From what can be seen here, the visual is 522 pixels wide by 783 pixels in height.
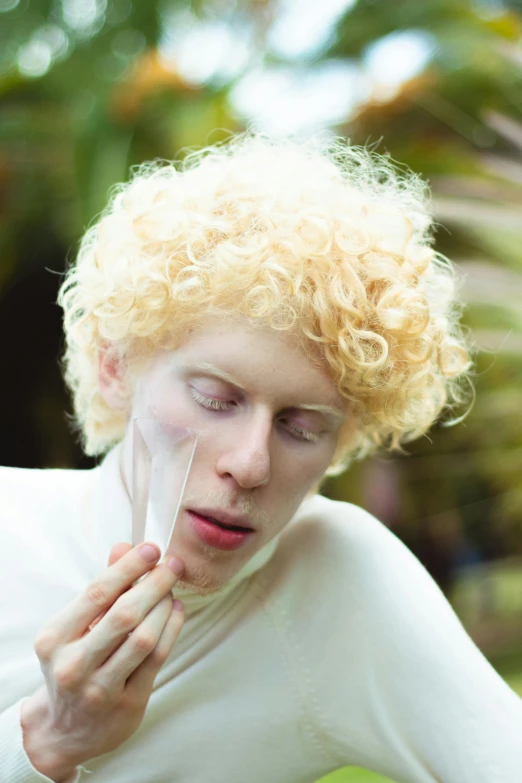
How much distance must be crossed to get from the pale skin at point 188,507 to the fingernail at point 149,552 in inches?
0.4

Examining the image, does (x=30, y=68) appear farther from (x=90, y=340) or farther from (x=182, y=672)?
(x=182, y=672)

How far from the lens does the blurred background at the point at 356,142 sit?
3.55 metres

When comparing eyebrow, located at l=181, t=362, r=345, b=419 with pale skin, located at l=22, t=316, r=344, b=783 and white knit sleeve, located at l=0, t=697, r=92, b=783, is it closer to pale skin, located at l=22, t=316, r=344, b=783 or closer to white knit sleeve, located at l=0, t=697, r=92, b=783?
pale skin, located at l=22, t=316, r=344, b=783

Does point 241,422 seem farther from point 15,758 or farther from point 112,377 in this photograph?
point 15,758

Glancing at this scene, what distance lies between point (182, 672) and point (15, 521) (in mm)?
469

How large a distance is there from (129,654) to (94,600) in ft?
0.33

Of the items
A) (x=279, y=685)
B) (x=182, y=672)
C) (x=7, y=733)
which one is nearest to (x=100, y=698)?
(x=7, y=733)

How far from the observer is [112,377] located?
1694 mm

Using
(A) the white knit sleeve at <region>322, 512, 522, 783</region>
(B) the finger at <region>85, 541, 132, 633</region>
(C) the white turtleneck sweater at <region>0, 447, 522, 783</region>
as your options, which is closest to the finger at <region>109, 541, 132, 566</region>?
(B) the finger at <region>85, 541, 132, 633</region>

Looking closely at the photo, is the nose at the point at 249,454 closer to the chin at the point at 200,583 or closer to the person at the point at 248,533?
the person at the point at 248,533

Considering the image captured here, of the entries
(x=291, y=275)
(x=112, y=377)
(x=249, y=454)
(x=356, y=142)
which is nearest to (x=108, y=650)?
(x=249, y=454)

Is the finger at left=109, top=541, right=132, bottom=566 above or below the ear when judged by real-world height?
below

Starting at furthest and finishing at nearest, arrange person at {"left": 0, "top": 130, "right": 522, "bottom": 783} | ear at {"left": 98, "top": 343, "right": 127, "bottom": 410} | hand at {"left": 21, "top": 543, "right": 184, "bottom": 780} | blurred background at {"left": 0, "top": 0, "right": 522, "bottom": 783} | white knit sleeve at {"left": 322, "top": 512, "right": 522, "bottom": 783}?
blurred background at {"left": 0, "top": 0, "right": 522, "bottom": 783}
ear at {"left": 98, "top": 343, "right": 127, "bottom": 410}
white knit sleeve at {"left": 322, "top": 512, "right": 522, "bottom": 783}
person at {"left": 0, "top": 130, "right": 522, "bottom": 783}
hand at {"left": 21, "top": 543, "right": 184, "bottom": 780}

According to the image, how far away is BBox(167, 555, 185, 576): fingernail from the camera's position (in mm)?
1381
